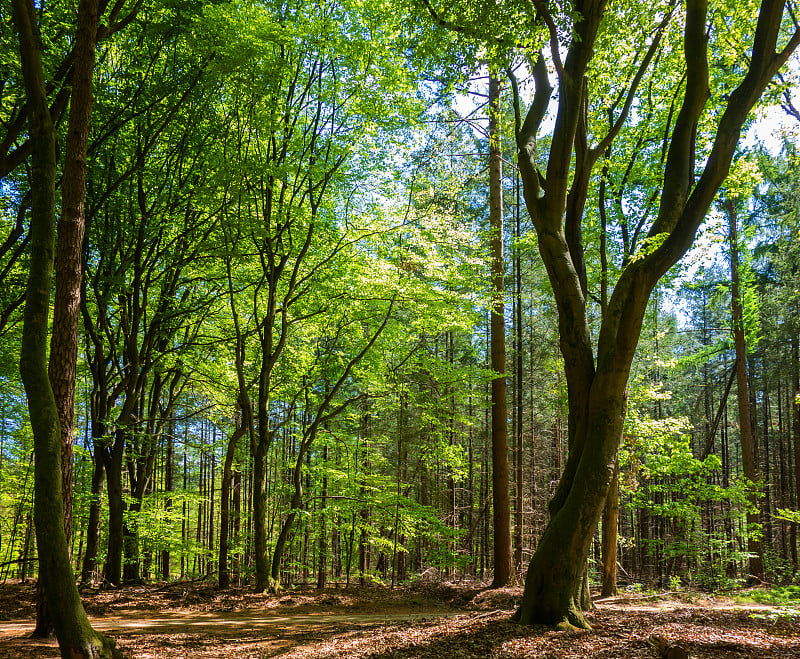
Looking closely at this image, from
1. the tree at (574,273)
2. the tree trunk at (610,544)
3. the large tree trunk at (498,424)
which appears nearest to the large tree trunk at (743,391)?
the tree trunk at (610,544)

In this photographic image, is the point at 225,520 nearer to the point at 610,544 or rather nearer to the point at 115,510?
the point at 115,510

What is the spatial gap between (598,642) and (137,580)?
12465 mm

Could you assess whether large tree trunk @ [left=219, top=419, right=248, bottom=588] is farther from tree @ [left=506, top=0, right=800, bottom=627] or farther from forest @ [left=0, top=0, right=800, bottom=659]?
tree @ [left=506, top=0, right=800, bottom=627]

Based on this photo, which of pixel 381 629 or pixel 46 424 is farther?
pixel 381 629

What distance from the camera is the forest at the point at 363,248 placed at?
5602mm

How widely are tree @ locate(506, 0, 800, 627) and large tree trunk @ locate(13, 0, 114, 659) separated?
4.53 m

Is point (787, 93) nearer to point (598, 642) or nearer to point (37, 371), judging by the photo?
point (598, 642)

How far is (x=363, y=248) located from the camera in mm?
12586

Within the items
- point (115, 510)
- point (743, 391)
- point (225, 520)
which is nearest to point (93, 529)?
point (115, 510)

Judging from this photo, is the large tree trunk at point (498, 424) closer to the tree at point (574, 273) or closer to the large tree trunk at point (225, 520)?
the tree at point (574, 273)

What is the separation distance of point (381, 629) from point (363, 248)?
8.49 metres

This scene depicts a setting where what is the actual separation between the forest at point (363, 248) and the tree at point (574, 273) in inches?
1.3

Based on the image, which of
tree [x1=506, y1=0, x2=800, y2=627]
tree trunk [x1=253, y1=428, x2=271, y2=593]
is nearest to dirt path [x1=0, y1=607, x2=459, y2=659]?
tree trunk [x1=253, y1=428, x2=271, y2=593]

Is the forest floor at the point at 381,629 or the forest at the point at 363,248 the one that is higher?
the forest at the point at 363,248
